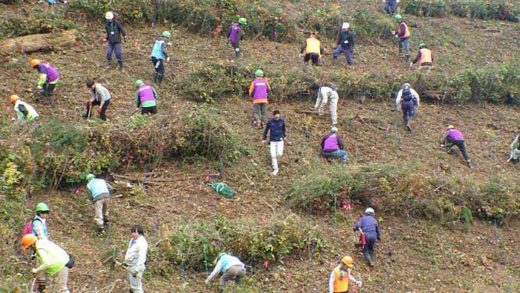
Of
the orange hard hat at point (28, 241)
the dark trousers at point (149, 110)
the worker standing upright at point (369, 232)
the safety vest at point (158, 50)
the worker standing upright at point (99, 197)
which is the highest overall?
the safety vest at point (158, 50)

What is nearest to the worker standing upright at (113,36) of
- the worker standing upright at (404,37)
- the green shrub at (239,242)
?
the green shrub at (239,242)

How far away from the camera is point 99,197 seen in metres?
12.9

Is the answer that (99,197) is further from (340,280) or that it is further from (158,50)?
(158,50)

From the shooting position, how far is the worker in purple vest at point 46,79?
664 inches

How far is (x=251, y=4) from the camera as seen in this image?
941 inches

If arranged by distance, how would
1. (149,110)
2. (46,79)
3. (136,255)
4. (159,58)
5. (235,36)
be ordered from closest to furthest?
(136,255) < (149,110) < (46,79) < (159,58) < (235,36)

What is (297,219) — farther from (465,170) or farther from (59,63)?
(59,63)

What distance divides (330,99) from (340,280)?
26.0ft

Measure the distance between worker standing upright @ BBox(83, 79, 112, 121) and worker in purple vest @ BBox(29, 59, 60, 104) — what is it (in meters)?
1.27

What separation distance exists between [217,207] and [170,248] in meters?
2.52

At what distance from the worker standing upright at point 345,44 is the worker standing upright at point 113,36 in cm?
730

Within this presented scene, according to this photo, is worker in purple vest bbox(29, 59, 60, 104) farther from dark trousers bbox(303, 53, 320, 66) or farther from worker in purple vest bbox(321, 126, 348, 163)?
dark trousers bbox(303, 53, 320, 66)

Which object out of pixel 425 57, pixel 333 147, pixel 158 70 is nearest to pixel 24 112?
pixel 158 70

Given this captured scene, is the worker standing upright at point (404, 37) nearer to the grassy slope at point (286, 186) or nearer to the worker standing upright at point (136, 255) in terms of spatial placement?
the grassy slope at point (286, 186)
